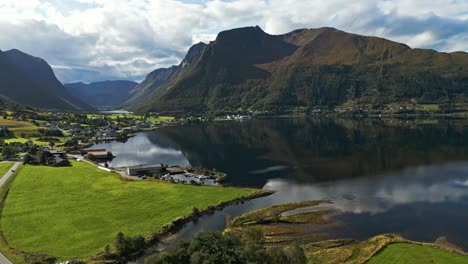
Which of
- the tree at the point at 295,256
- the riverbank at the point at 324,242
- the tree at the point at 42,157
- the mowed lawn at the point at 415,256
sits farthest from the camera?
the tree at the point at 42,157

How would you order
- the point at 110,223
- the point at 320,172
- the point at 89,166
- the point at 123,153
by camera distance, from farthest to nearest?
1. the point at 123,153
2. the point at 89,166
3. the point at 320,172
4. the point at 110,223

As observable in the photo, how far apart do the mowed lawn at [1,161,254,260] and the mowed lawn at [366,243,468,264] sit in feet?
115

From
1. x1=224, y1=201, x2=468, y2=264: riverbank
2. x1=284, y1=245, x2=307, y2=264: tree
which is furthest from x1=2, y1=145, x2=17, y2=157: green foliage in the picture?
x1=284, y1=245, x2=307, y2=264: tree

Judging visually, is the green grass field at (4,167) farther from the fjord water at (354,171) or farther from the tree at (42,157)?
the fjord water at (354,171)

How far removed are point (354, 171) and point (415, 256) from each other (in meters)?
59.5

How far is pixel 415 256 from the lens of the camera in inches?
1919

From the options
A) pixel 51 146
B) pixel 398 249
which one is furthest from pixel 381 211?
pixel 51 146

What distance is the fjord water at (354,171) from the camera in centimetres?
6488

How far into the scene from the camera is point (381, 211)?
70188mm

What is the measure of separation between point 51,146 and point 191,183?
96940 mm

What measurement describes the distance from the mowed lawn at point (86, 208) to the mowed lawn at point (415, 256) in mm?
35126

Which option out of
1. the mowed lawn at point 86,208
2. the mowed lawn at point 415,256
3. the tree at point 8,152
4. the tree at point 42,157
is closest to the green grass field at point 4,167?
the mowed lawn at point 86,208

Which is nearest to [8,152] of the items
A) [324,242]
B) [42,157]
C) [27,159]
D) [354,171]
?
[27,159]

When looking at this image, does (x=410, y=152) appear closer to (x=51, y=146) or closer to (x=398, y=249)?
(x=398, y=249)
